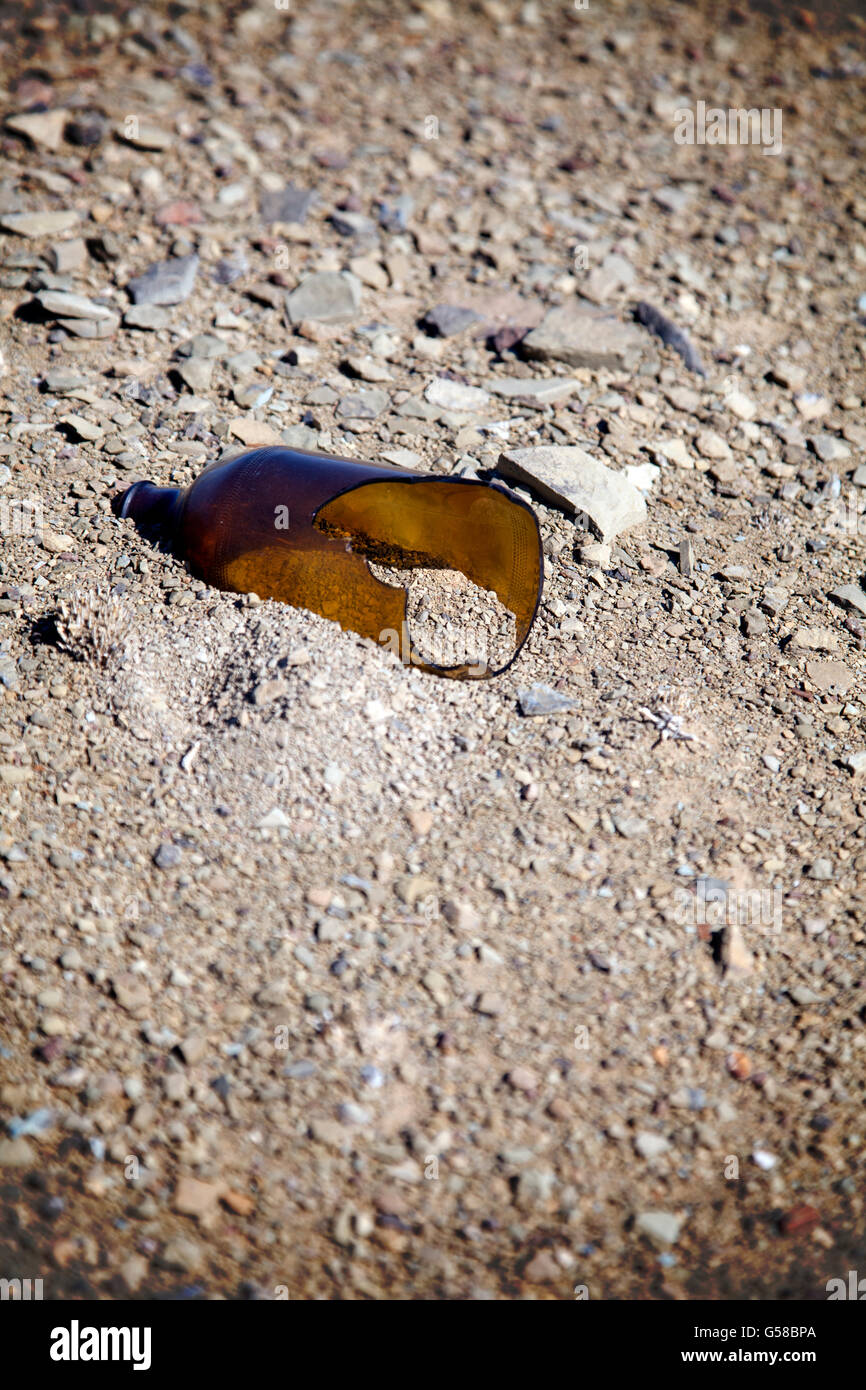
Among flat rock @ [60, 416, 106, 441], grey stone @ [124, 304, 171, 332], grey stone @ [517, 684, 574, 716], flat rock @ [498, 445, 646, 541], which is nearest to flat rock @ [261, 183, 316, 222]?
grey stone @ [124, 304, 171, 332]

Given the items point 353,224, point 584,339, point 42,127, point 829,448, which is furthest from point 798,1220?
point 42,127

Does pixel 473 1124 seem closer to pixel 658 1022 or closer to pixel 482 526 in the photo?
pixel 658 1022

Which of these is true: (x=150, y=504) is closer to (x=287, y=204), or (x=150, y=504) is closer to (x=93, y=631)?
(x=93, y=631)

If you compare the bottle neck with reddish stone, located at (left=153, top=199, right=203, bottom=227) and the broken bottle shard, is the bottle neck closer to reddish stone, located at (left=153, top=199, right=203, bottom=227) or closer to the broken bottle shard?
the broken bottle shard

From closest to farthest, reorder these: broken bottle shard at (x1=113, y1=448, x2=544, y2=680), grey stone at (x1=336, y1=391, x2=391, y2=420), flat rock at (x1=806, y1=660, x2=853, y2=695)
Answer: broken bottle shard at (x1=113, y1=448, x2=544, y2=680)
flat rock at (x1=806, y1=660, x2=853, y2=695)
grey stone at (x1=336, y1=391, x2=391, y2=420)

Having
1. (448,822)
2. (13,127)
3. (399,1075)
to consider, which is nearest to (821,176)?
(13,127)

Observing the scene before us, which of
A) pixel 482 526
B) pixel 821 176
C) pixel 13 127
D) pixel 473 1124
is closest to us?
pixel 473 1124

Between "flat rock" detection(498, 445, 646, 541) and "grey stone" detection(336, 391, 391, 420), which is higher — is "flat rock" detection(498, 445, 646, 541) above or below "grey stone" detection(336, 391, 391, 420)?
below

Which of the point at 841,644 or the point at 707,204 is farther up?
the point at 707,204
